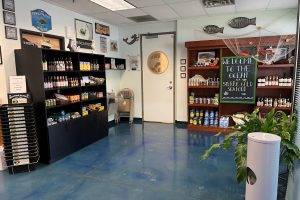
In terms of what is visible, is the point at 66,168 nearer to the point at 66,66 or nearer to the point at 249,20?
the point at 66,66

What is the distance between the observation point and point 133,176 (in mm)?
3203

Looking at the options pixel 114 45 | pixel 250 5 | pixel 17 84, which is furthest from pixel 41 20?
pixel 250 5

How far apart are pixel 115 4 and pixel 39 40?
159 centimetres

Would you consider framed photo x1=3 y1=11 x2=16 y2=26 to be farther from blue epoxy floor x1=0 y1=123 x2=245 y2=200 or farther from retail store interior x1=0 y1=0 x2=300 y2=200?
blue epoxy floor x1=0 y1=123 x2=245 y2=200

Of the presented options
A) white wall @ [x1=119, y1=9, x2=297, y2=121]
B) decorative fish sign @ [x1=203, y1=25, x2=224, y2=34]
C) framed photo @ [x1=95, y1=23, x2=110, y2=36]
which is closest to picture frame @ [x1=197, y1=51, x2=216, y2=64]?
white wall @ [x1=119, y1=9, x2=297, y2=121]

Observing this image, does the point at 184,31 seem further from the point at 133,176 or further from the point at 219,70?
the point at 133,176

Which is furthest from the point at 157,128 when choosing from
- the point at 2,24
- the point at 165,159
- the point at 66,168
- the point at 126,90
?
the point at 2,24

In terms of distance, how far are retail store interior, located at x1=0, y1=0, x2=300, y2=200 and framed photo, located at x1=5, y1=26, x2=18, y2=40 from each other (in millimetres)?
19

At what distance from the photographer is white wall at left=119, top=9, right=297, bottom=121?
495cm

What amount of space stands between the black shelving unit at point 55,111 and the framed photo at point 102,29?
0.93 meters

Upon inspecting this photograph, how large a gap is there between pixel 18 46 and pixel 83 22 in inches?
71.6

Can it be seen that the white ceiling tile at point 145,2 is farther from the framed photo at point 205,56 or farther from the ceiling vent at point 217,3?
the framed photo at point 205,56

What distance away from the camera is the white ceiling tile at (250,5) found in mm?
4340

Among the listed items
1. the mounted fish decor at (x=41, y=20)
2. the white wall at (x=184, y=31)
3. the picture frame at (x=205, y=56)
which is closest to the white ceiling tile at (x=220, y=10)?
the white wall at (x=184, y=31)
